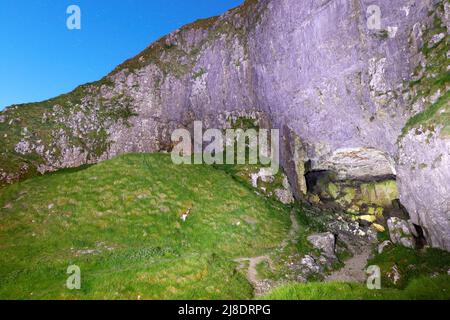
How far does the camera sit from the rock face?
35.3 m

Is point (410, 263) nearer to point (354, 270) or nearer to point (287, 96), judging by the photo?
point (354, 270)

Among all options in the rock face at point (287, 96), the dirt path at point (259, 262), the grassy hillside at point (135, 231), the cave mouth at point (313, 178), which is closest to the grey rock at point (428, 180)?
the rock face at point (287, 96)

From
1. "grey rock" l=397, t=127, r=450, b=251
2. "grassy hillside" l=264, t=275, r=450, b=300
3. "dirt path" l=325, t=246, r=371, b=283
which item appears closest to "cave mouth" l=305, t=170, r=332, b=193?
"dirt path" l=325, t=246, r=371, b=283

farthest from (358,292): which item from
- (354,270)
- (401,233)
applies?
(401,233)

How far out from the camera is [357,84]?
41.6 meters

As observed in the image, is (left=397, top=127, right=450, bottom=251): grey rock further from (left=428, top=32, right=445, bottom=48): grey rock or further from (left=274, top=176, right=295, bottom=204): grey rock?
(left=274, top=176, right=295, bottom=204): grey rock

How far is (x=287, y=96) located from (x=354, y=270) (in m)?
30.2

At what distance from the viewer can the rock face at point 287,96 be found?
116 feet

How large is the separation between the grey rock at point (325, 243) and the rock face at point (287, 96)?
31.5 ft

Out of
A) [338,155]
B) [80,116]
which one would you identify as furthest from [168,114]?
[338,155]

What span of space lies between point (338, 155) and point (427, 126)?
15539 millimetres

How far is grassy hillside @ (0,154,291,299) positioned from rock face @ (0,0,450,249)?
14.9 m

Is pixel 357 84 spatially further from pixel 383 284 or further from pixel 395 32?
pixel 383 284

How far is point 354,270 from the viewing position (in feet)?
104
